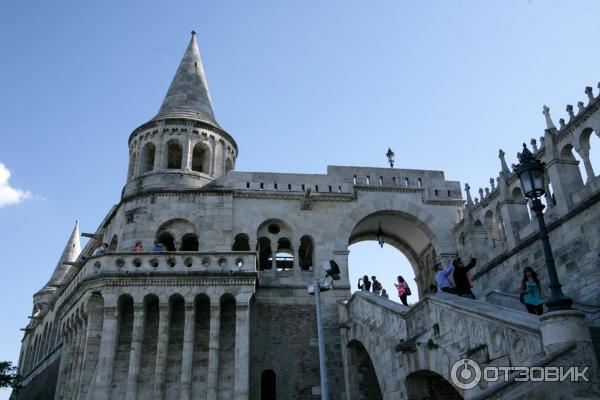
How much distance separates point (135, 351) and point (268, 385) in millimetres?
4537

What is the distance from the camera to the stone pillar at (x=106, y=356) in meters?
16.2

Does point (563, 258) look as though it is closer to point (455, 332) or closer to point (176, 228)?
point (455, 332)

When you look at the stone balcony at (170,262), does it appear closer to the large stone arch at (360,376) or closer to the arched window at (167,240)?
the arched window at (167,240)

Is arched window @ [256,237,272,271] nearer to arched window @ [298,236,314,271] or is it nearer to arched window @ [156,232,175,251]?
arched window @ [298,236,314,271]

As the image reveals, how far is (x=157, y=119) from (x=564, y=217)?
15.8m

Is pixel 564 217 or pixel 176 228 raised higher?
pixel 176 228

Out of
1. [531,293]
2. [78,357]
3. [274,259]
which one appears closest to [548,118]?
[531,293]

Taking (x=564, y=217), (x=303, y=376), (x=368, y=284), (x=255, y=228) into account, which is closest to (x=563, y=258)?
(x=564, y=217)

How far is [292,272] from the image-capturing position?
816 inches

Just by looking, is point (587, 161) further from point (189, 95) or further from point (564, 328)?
point (189, 95)

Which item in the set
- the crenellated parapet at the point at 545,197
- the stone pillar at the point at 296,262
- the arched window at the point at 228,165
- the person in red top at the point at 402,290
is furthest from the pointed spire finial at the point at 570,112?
the arched window at the point at 228,165

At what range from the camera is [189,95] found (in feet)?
82.5

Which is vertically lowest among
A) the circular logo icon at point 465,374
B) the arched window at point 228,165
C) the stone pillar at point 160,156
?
the circular logo icon at point 465,374

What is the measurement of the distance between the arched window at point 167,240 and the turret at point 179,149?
5.66 feet
